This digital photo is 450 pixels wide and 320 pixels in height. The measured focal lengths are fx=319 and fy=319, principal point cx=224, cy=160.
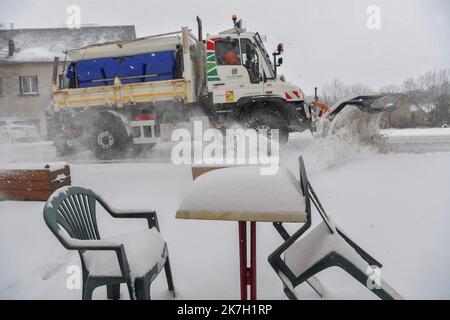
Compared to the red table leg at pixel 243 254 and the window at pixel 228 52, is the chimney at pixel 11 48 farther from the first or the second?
the red table leg at pixel 243 254

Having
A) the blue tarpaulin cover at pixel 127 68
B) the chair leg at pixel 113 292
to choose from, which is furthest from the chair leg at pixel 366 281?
the blue tarpaulin cover at pixel 127 68

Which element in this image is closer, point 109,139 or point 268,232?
point 268,232

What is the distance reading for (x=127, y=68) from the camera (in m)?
7.47

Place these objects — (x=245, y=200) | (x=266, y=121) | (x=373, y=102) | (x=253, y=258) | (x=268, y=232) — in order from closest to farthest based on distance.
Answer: (x=245, y=200) < (x=253, y=258) < (x=268, y=232) < (x=373, y=102) < (x=266, y=121)

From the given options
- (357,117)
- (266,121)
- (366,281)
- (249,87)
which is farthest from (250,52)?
(366,281)

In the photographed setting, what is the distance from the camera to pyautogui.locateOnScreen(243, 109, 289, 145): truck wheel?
6797 mm

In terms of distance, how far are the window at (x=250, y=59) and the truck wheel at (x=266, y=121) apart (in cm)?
74

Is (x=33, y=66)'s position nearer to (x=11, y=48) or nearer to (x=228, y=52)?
(x=11, y=48)

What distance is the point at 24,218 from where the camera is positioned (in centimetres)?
416

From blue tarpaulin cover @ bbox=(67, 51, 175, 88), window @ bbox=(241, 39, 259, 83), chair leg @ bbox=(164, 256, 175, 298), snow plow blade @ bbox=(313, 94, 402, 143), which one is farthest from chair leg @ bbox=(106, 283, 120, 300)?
blue tarpaulin cover @ bbox=(67, 51, 175, 88)

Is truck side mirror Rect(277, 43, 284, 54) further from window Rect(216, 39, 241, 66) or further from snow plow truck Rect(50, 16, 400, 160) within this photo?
window Rect(216, 39, 241, 66)

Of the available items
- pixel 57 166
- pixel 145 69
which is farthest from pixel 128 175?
pixel 145 69

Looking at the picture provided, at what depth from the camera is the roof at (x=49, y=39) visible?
19261 millimetres

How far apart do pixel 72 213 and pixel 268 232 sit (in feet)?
6.23
